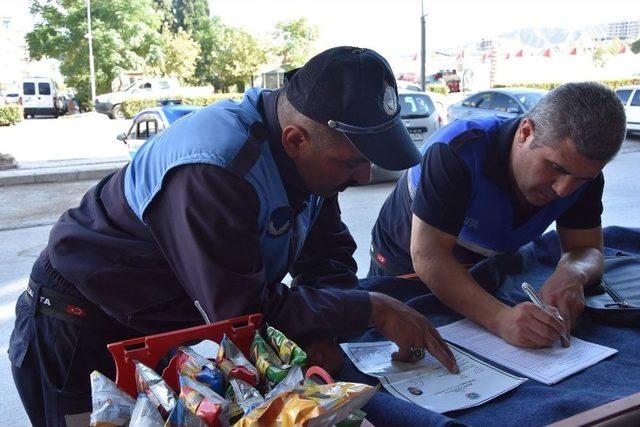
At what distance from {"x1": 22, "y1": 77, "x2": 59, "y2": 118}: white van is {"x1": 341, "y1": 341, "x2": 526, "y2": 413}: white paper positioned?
78.4 ft

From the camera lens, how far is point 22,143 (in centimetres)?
1307

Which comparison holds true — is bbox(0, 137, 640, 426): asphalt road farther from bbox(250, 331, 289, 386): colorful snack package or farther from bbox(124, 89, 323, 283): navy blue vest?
bbox(250, 331, 289, 386): colorful snack package

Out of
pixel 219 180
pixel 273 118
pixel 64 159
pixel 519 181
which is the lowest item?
pixel 64 159

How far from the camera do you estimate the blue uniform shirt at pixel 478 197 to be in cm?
161

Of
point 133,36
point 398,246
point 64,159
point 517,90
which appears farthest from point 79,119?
point 398,246

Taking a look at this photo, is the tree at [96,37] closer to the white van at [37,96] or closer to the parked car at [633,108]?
the white van at [37,96]

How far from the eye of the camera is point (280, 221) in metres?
1.19

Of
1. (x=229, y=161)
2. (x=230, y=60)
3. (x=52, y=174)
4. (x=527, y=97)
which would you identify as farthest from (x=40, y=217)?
(x=230, y=60)

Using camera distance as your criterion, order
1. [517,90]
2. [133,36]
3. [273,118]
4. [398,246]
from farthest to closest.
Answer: [133,36], [517,90], [398,246], [273,118]

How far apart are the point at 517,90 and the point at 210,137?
975 centimetres

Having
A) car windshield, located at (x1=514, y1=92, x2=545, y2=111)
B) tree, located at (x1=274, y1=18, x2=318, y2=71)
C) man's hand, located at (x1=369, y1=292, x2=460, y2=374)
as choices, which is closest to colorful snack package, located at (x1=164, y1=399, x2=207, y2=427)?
man's hand, located at (x1=369, y1=292, x2=460, y2=374)

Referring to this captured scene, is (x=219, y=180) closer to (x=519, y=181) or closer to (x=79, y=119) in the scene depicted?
(x=519, y=181)

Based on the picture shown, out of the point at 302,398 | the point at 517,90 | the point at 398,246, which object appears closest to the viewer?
the point at 302,398

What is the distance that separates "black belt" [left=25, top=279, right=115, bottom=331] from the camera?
129cm
